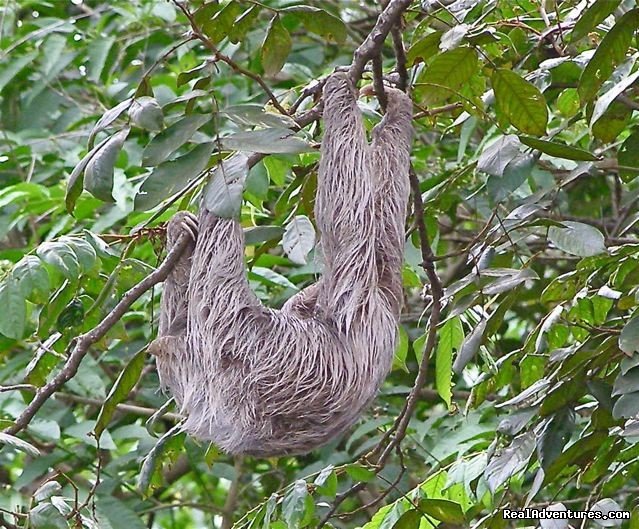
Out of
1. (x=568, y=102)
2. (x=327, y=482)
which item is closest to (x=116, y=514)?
(x=327, y=482)

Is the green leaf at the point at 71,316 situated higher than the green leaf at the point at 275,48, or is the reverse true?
the green leaf at the point at 275,48

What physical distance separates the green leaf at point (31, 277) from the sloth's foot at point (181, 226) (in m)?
0.65

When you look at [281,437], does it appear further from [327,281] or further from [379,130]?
[379,130]

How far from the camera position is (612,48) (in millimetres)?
3609

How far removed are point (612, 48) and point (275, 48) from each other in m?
1.35

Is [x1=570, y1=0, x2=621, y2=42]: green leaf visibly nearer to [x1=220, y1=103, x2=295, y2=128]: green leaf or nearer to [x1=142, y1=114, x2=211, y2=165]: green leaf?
[x1=220, y1=103, x2=295, y2=128]: green leaf

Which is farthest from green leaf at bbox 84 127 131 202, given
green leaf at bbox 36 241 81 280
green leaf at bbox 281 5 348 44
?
green leaf at bbox 281 5 348 44

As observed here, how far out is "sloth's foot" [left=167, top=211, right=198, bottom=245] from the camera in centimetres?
422

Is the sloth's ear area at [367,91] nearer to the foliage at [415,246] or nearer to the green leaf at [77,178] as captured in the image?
the foliage at [415,246]

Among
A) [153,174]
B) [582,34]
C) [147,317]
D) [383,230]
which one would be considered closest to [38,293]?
[153,174]

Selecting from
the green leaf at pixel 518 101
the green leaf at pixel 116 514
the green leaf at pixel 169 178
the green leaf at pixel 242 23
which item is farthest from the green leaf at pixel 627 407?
the green leaf at pixel 116 514

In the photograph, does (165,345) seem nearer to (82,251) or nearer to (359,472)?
(82,251)

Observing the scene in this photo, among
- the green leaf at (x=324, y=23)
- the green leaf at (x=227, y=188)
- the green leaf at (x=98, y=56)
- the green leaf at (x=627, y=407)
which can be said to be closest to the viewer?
the green leaf at (x=227, y=188)

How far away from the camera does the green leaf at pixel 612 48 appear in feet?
11.8
